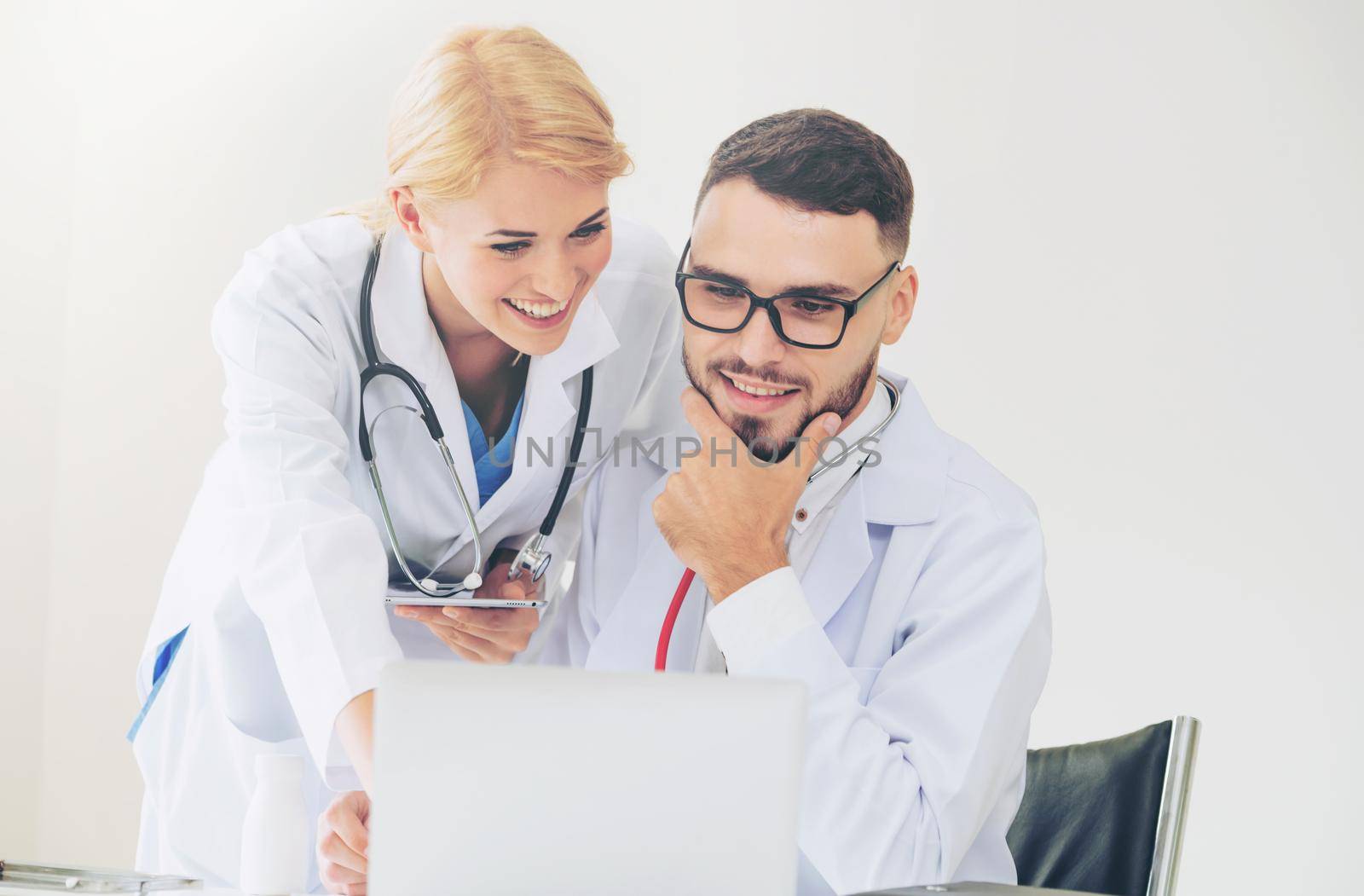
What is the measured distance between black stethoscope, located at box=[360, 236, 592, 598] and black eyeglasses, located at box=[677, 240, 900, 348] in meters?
0.25

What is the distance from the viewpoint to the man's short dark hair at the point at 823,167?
1902 millimetres

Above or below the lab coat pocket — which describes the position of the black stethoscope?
above

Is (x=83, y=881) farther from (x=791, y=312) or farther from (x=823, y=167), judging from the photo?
(x=823, y=167)

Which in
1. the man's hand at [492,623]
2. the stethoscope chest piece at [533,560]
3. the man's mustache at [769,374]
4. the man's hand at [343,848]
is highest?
the man's mustache at [769,374]

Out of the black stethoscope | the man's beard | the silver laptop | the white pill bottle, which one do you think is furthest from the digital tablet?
the silver laptop

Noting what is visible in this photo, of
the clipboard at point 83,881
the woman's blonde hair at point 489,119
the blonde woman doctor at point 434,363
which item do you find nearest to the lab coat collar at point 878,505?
the blonde woman doctor at point 434,363

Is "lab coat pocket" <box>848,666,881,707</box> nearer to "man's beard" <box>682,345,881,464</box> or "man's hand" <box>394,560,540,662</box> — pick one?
"man's beard" <box>682,345,881,464</box>

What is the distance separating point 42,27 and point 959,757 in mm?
2143

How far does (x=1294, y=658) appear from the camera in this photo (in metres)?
1.96

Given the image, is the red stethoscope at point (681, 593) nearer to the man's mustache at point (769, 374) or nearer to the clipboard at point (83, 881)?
the man's mustache at point (769, 374)

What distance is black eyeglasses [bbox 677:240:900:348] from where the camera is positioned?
1.88m

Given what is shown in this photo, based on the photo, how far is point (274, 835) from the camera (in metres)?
1.26

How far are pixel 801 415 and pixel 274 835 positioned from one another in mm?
1008

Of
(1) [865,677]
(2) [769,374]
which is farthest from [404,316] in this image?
(1) [865,677]
